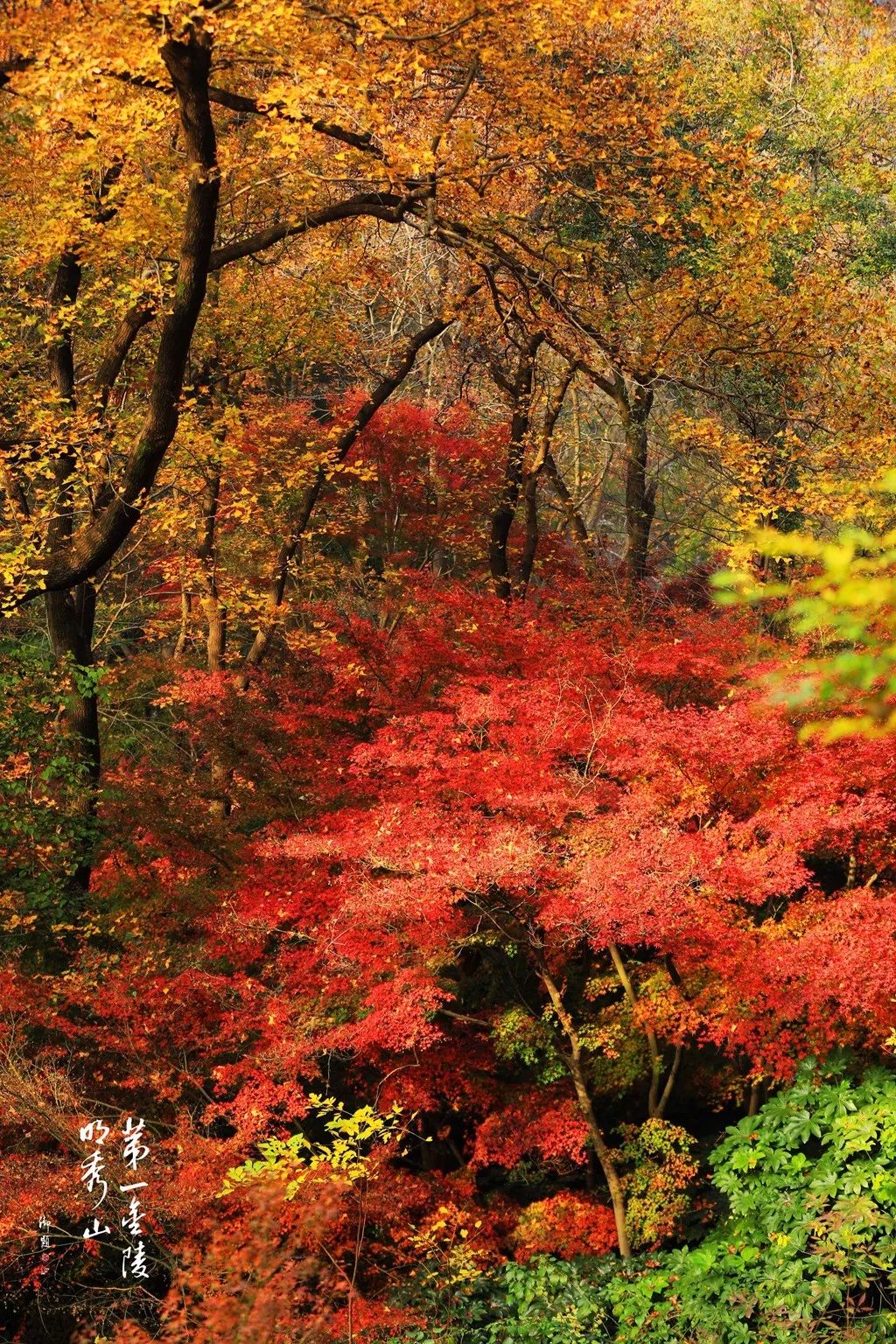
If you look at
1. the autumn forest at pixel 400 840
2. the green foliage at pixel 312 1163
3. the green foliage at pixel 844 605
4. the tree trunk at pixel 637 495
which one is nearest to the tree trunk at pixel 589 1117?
the autumn forest at pixel 400 840

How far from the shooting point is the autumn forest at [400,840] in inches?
280

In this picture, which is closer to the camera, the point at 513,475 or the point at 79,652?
the point at 79,652

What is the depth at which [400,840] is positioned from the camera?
8344 millimetres

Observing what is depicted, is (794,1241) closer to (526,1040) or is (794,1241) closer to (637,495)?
(526,1040)

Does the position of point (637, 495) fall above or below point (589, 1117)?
above

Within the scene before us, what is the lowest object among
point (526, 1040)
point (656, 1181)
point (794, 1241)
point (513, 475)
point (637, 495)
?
point (656, 1181)

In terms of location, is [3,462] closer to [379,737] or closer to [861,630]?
[379,737]

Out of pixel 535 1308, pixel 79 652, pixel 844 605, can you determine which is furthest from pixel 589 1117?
pixel 844 605

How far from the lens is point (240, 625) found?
63.3 feet

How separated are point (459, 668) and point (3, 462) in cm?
412

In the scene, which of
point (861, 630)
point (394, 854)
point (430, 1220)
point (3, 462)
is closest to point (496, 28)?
point (3, 462)

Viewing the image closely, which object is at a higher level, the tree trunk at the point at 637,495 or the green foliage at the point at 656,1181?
the tree trunk at the point at 637,495

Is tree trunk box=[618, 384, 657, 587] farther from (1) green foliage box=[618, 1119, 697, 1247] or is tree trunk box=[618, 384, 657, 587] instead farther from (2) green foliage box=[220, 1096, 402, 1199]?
(2) green foliage box=[220, 1096, 402, 1199]

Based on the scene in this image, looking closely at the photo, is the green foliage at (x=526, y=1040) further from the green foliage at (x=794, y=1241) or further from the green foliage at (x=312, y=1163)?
the green foliage at (x=312, y=1163)
